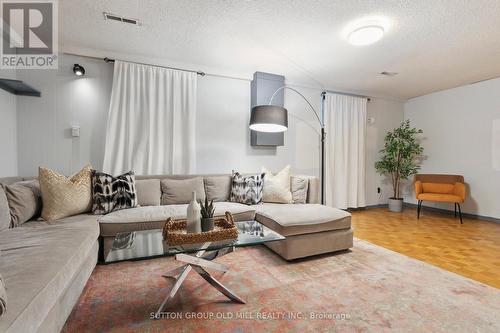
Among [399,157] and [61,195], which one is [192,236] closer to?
[61,195]

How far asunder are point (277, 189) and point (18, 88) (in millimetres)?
3351

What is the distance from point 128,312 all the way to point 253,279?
0.94 meters

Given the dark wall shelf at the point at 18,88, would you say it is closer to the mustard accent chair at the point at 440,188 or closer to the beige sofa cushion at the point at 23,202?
the beige sofa cushion at the point at 23,202

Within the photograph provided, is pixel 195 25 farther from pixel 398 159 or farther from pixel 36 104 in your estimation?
pixel 398 159

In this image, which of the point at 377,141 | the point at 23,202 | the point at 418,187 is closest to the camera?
the point at 23,202

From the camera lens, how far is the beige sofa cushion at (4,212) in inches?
67.9

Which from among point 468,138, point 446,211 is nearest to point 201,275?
point 446,211

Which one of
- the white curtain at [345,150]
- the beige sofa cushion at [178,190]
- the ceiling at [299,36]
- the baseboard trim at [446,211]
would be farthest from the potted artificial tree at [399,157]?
the beige sofa cushion at [178,190]

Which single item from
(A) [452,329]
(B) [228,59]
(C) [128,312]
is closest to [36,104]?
(B) [228,59]

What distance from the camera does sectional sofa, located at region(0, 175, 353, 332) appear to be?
40.1 inches

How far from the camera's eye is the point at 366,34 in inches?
96.7

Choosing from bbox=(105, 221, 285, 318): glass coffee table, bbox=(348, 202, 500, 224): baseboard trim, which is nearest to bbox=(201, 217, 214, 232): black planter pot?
bbox=(105, 221, 285, 318): glass coffee table

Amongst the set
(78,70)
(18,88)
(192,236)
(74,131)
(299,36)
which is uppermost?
(299,36)

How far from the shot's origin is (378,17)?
7.54 feet
